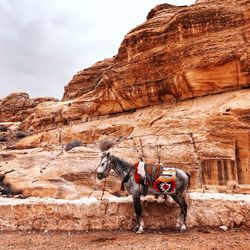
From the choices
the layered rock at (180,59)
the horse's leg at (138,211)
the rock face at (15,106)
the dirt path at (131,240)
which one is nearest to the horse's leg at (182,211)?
the dirt path at (131,240)

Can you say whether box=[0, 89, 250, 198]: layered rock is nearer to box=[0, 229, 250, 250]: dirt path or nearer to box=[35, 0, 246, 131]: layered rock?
box=[35, 0, 246, 131]: layered rock

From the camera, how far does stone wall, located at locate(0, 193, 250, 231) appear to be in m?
7.64

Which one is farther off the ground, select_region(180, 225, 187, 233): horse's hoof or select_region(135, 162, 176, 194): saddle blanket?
select_region(135, 162, 176, 194): saddle blanket

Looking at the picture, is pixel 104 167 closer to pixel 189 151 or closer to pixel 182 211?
pixel 182 211

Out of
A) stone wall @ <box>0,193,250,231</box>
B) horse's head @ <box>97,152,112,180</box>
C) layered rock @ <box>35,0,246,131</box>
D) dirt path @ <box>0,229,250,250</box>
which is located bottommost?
dirt path @ <box>0,229,250,250</box>

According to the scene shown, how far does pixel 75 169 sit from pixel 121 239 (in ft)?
26.7

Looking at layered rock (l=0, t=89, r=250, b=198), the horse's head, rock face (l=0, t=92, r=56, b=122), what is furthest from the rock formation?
rock face (l=0, t=92, r=56, b=122)

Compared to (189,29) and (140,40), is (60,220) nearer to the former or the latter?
(189,29)

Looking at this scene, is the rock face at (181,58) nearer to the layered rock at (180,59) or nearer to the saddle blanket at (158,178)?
the layered rock at (180,59)

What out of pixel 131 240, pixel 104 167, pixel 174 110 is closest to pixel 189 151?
pixel 174 110

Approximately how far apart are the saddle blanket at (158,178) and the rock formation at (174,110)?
594 centimetres

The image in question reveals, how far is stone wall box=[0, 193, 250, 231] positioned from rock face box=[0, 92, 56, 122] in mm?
52991

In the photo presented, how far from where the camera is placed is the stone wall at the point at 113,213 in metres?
7.64

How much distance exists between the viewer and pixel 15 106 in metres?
63.3
